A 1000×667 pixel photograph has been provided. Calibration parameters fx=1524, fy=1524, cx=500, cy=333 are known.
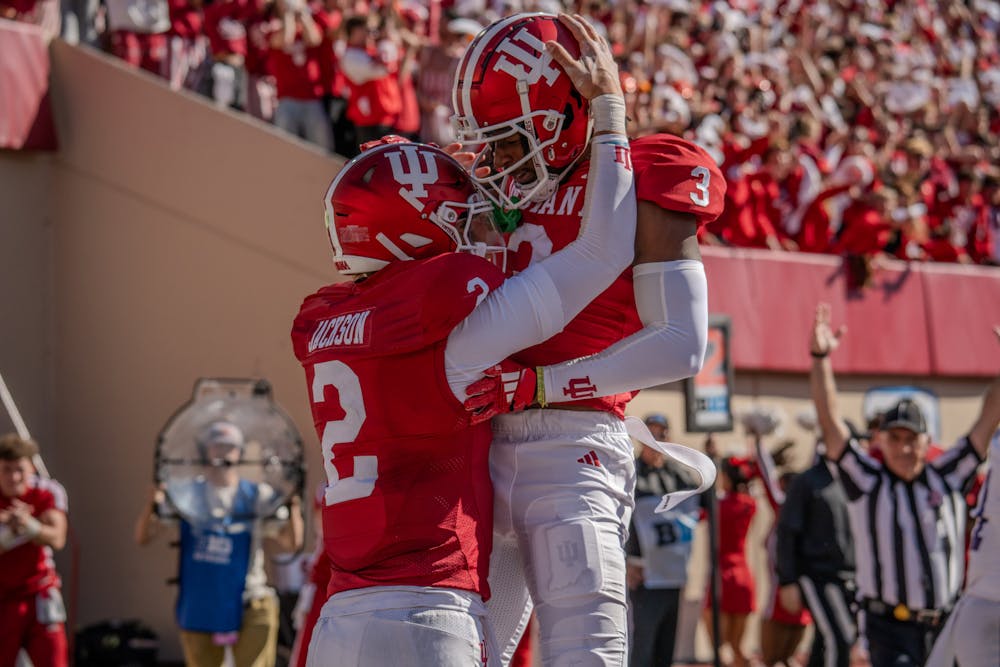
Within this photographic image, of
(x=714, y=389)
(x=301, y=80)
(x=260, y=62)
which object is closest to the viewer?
(x=714, y=389)

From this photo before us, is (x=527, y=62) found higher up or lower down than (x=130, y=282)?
lower down

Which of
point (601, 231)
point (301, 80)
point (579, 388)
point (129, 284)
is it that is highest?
point (301, 80)

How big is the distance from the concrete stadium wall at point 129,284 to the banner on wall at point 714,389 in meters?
2.54

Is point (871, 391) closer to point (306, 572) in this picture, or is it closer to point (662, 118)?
point (662, 118)

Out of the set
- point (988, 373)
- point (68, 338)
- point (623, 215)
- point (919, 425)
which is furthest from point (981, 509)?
point (988, 373)

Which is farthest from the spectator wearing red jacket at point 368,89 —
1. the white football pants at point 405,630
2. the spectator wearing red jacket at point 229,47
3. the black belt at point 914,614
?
the white football pants at point 405,630

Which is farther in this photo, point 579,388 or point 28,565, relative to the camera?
point 28,565

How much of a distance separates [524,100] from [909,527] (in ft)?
12.5

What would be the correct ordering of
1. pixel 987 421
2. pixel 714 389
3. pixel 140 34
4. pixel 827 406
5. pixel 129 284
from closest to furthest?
1. pixel 987 421
2. pixel 827 406
3. pixel 714 389
4. pixel 129 284
5. pixel 140 34

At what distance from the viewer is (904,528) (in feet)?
21.8

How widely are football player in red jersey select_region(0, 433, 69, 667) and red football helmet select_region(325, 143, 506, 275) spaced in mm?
4768

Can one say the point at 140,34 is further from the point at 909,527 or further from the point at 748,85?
the point at 909,527

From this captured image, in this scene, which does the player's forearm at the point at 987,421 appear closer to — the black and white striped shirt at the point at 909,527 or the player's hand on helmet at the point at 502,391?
the black and white striped shirt at the point at 909,527

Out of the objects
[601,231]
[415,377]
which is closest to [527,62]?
[601,231]
